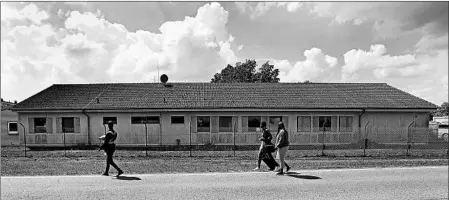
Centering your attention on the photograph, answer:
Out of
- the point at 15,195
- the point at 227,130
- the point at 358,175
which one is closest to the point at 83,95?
the point at 227,130

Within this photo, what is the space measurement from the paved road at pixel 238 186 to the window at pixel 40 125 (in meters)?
11.2

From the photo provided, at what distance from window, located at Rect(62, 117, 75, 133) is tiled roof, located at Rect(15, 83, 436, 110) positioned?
0.78 metres

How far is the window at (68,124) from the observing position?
16672 millimetres

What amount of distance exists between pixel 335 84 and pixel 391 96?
4.03m

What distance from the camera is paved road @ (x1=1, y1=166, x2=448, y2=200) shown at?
18.4 feet

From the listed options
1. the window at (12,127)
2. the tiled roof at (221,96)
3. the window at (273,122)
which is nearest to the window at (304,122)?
the tiled roof at (221,96)

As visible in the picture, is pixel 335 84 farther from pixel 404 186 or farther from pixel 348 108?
pixel 404 186

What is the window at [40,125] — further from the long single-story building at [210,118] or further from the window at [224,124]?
the window at [224,124]

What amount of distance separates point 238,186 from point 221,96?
12.5 meters

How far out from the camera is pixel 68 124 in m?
16.7

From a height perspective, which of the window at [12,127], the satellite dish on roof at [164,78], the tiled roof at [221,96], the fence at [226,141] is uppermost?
the satellite dish on roof at [164,78]

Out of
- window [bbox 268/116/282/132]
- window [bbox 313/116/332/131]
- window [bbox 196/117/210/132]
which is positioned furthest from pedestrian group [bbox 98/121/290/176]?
window [bbox 313/116/332/131]

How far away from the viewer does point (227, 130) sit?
54.9 ft

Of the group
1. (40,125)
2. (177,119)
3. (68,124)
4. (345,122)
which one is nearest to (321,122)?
(345,122)
